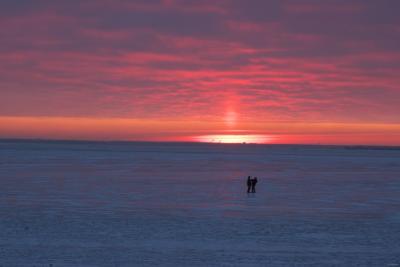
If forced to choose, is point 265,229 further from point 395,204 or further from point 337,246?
point 395,204

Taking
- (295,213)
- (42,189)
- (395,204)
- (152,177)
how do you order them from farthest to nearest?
(152,177) → (42,189) → (395,204) → (295,213)

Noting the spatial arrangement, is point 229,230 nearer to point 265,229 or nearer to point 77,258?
point 265,229

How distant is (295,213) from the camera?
18125 mm

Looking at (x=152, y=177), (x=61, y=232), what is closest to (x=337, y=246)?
(x=61, y=232)

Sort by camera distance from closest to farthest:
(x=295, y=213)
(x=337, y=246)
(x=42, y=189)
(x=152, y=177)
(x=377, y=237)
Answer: (x=337, y=246), (x=377, y=237), (x=295, y=213), (x=42, y=189), (x=152, y=177)

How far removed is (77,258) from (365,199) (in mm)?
12668

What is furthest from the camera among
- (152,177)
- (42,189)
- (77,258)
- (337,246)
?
(152,177)

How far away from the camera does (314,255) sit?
12555mm

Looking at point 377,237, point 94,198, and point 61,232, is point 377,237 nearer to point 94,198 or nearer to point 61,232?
point 61,232

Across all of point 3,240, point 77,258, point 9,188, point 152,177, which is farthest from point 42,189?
point 77,258

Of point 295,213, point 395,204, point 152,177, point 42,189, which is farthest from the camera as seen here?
point 152,177

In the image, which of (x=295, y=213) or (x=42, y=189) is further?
(x=42, y=189)

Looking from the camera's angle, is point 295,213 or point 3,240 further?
point 295,213

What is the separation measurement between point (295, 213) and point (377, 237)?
3813 millimetres
